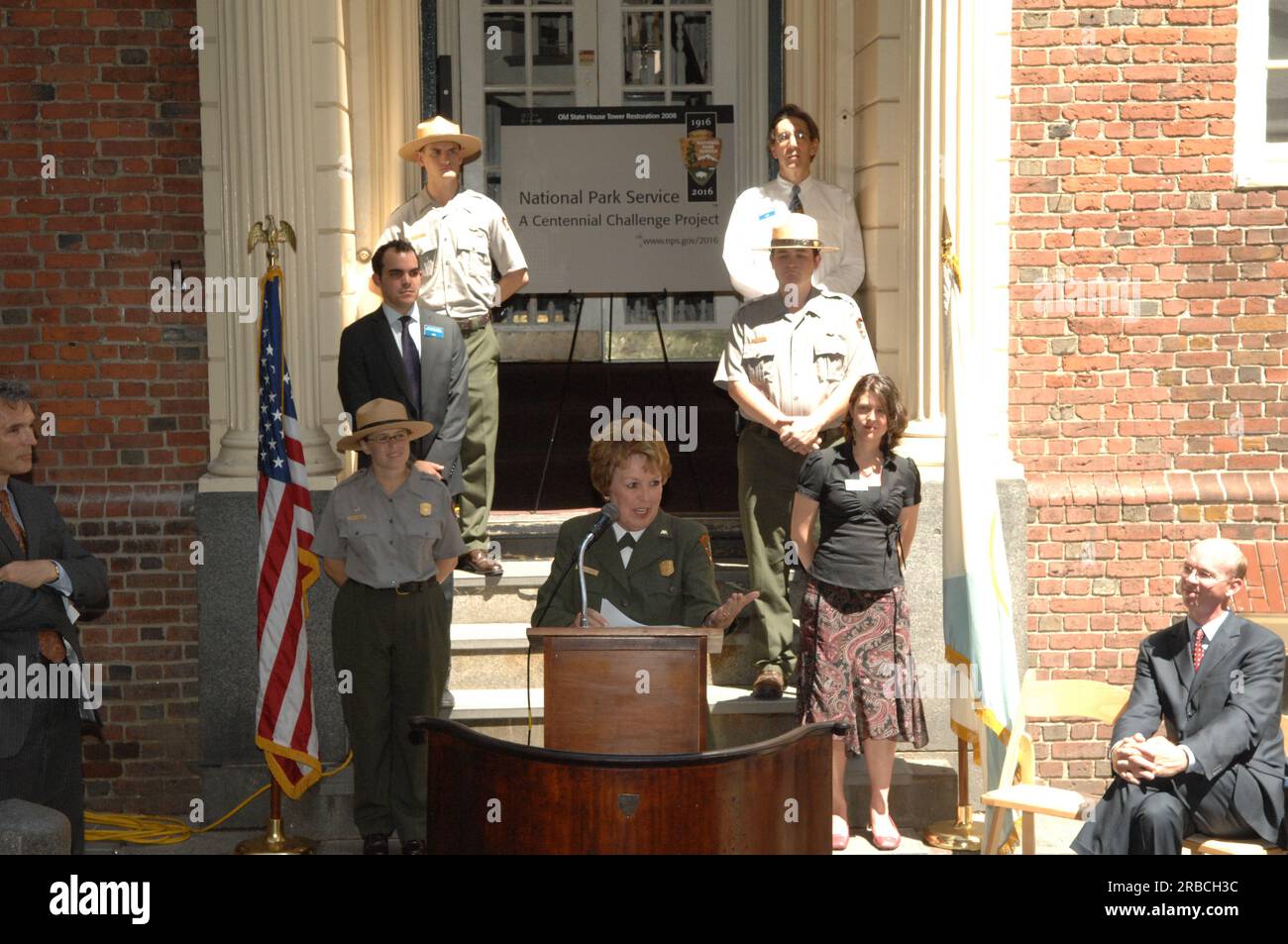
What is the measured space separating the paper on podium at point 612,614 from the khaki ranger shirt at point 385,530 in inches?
41.2

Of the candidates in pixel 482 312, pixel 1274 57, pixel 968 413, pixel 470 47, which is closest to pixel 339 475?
Answer: pixel 482 312

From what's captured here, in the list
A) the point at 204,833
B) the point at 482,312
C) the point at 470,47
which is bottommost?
the point at 204,833

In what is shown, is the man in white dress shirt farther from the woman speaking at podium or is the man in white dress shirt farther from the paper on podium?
the paper on podium

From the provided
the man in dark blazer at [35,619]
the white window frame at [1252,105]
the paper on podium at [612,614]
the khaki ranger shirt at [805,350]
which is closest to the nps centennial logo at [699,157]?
the khaki ranger shirt at [805,350]

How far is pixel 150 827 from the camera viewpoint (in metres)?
7.80

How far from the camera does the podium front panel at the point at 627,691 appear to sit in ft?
17.0

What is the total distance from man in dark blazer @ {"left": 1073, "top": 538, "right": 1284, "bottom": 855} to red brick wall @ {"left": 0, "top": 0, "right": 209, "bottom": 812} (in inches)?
186

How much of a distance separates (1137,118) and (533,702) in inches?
169

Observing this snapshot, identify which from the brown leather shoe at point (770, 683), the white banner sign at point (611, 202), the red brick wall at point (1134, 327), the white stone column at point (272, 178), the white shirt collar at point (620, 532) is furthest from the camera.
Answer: the white banner sign at point (611, 202)

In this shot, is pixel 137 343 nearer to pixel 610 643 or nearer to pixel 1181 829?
pixel 610 643

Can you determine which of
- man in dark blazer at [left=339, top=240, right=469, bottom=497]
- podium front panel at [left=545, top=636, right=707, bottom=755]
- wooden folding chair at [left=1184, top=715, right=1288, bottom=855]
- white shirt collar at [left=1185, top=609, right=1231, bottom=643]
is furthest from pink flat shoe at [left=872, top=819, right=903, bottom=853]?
man in dark blazer at [left=339, top=240, right=469, bottom=497]

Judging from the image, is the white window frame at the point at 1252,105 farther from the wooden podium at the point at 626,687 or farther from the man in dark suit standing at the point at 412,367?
the wooden podium at the point at 626,687

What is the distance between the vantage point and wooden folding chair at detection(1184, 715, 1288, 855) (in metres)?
5.69

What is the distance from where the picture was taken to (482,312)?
318 inches
